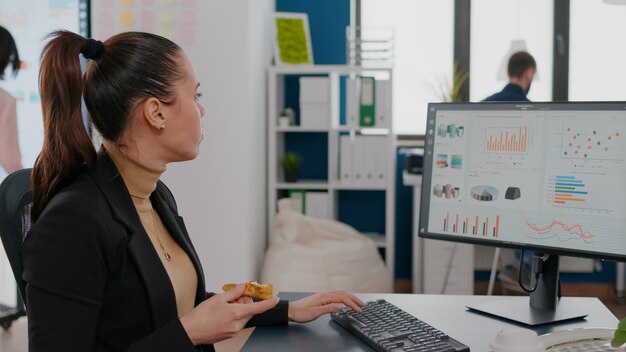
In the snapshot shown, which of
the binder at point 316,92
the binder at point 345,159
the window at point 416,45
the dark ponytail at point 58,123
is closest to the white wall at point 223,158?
the binder at point 316,92

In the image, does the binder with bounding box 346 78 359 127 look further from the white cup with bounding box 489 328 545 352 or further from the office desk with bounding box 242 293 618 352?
the white cup with bounding box 489 328 545 352

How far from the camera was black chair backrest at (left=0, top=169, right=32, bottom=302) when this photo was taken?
1319mm

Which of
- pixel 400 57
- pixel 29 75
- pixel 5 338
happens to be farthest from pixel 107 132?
pixel 400 57

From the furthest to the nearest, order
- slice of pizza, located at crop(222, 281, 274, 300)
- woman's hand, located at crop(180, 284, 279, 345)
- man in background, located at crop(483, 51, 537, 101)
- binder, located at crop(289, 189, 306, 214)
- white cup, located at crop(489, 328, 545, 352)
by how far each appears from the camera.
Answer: binder, located at crop(289, 189, 306, 214), man in background, located at crop(483, 51, 537, 101), slice of pizza, located at crop(222, 281, 274, 300), woman's hand, located at crop(180, 284, 279, 345), white cup, located at crop(489, 328, 545, 352)

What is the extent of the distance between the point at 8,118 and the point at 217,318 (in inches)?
112

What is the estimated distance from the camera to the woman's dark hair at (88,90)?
50.0 inches

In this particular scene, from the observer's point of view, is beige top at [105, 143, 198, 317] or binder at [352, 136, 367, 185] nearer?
beige top at [105, 143, 198, 317]

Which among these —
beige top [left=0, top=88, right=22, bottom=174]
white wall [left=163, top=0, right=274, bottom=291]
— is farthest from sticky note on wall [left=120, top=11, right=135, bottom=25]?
beige top [left=0, top=88, right=22, bottom=174]

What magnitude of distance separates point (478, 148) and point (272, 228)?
2708mm

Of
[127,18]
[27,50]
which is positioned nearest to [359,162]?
[127,18]

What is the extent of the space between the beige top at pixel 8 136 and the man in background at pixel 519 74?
8.32 ft

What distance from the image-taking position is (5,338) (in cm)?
363

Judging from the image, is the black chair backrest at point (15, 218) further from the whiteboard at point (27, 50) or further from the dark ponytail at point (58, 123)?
the whiteboard at point (27, 50)

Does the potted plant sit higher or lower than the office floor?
higher
